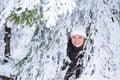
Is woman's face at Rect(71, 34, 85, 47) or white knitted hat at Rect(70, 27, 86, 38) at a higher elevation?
white knitted hat at Rect(70, 27, 86, 38)

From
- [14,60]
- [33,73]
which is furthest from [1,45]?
[33,73]

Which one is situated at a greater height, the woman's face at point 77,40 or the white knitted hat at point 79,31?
the white knitted hat at point 79,31

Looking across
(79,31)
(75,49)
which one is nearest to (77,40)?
(75,49)

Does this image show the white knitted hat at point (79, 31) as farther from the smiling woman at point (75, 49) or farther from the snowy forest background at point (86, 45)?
the snowy forest background at point (86, 45)

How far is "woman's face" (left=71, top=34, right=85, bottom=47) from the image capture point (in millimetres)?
4391

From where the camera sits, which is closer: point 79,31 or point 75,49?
point 79,31

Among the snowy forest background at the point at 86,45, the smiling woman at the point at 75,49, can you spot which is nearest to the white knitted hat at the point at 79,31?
the smiling woman at the point at 75,49

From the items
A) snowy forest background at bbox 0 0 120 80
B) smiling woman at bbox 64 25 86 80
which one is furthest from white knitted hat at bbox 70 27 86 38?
snowy forest background at bbox 0 0 120 80

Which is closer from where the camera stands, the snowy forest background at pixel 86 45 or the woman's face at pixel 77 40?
the snowy forest background at pixel 86 45

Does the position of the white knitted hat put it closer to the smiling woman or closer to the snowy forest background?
the smiling woman

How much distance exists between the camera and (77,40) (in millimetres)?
4523

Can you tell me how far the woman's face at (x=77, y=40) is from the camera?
14.4 ft

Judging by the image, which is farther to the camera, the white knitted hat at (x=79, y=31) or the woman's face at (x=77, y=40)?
the woman's face at (x=77, y=40)

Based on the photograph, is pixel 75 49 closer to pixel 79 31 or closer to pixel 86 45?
pixel 86 45
